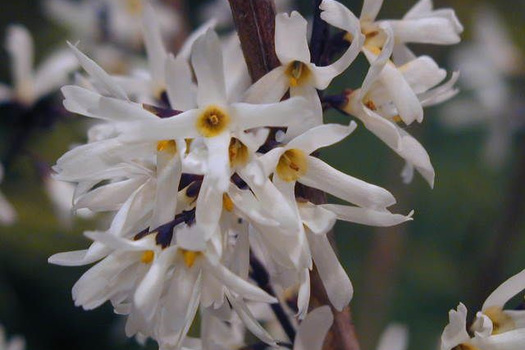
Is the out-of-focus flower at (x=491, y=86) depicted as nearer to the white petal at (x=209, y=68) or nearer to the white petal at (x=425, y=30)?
the white petal at (x=425, y=30)

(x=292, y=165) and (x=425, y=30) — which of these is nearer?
(x=292, y=165)

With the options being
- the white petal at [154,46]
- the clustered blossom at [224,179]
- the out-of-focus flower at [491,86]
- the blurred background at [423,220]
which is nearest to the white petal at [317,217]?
the clustered blossom at [224,179]

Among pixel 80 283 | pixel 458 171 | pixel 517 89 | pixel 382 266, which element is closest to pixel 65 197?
pixel 382 266

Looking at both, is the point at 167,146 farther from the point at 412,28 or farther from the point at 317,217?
the point at 412,28

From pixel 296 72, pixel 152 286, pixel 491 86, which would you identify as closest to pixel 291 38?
pixel 296 72

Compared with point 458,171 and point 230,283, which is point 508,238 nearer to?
point 458,171

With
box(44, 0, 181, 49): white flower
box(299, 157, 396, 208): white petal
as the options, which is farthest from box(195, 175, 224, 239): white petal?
box(44, 0, 181, 49): white flower
